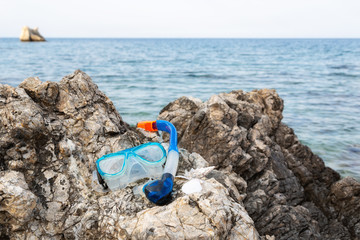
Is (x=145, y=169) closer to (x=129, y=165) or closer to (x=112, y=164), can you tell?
(x=129, y=165)

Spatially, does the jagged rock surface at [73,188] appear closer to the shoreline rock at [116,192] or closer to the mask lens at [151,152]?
the shoreline rock at [116,192]

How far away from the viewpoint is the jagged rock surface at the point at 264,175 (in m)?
4.61

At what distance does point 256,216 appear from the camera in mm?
4566

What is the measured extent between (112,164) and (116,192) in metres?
0.27

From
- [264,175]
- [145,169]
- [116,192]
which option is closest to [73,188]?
[116,192]

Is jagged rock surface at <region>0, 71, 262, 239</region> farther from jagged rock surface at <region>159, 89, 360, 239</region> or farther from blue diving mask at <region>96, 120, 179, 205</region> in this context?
jagged rock surface at <region>159, 89, 360, 239</region>

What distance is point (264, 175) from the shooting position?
17.1 ft

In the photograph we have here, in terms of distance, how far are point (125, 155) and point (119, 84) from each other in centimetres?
1806

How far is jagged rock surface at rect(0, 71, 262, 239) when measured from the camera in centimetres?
246
